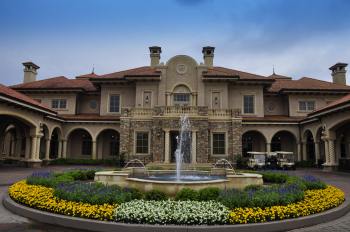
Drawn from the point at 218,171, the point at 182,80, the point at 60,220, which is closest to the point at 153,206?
the point at 60,220

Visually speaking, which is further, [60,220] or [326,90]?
[326,90]

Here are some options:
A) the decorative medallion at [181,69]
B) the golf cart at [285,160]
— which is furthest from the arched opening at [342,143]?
the decorative medallion at [181,69]

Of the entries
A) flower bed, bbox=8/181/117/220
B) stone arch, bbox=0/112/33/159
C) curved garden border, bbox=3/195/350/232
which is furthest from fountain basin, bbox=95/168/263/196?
stone arch, bbox=0/112/33/159

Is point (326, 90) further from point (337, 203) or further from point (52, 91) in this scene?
point (52, 91)

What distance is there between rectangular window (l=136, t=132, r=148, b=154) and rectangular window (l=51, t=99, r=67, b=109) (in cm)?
1214

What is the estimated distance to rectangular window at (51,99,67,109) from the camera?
34.4m

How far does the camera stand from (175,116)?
26.0 metres

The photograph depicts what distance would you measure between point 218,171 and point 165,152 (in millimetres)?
10377

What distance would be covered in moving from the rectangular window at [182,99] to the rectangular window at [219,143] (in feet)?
18.3

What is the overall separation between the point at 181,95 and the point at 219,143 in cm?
706

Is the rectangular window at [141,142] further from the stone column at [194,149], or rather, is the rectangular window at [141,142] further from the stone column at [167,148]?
the stone column at [194,149]

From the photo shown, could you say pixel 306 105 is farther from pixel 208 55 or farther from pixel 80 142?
pixel 80 142

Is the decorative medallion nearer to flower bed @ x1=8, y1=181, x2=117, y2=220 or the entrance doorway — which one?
the entrance doorway

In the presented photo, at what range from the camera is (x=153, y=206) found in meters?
7.67
